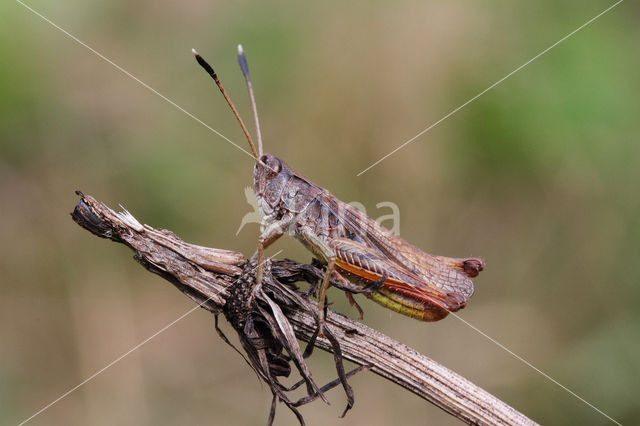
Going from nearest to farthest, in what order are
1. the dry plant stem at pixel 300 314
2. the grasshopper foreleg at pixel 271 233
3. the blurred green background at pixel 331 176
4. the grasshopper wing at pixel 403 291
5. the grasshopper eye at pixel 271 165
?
the dry plant stem at pixel 300 314 → the grasshopper foreleg at pixel 271 233 → the grasshopper wing at pixel 403 291 → the grasshopper eye at pixel 271 165 → the blurred green background at pixel 331 176

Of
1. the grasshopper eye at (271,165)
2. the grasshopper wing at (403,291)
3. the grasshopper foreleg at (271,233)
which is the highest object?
the grasshopper eye at (271,165)

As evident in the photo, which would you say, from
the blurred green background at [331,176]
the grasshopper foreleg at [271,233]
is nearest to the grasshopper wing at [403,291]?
the grasshopper foreleg at [271,233]

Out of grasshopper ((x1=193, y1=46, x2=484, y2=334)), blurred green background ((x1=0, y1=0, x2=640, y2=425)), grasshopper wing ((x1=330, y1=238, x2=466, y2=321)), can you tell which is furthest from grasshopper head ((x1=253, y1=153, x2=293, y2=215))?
blurred green background ((x1=0, y1=0, x2=640, y2=425))

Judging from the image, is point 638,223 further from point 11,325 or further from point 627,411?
point 11,325

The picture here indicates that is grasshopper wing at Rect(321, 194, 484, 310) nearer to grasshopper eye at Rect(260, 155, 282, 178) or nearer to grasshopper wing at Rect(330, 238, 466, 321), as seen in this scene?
grasshopper wing at Rect(330, 238, 466, 321)

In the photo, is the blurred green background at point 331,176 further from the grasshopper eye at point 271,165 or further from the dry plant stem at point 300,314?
the dry plant stem at point 300,314

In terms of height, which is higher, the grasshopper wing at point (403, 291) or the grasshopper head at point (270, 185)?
the grasshopper head at point (270, 185)

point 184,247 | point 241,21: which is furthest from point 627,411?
point 241,21
